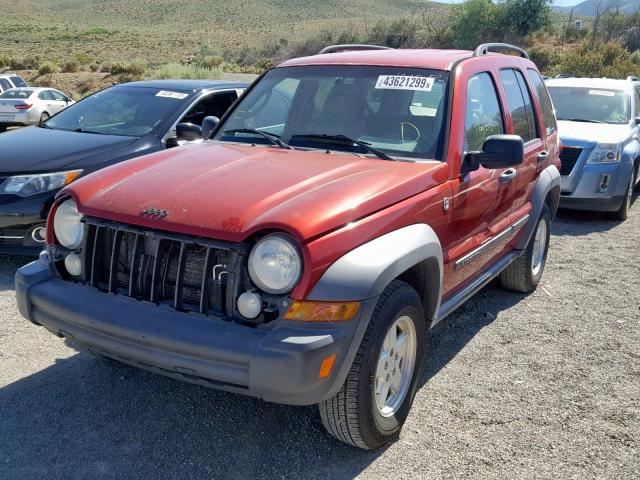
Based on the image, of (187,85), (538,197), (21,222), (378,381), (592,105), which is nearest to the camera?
(378,381)

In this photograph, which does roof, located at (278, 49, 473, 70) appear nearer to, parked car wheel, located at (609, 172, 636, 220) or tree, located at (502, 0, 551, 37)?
parked car wheel, located at (609, 172, 636, 220)

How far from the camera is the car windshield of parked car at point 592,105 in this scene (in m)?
9.01

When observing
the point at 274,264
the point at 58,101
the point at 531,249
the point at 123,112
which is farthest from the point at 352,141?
the point at 58,101

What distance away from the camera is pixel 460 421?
3547 mm

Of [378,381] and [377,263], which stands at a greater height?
[377,263]

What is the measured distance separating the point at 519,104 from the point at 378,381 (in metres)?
2.70

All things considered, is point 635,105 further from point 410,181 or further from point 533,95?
point 410,181

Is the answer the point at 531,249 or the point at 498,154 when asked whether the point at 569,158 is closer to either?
the point at 531,249

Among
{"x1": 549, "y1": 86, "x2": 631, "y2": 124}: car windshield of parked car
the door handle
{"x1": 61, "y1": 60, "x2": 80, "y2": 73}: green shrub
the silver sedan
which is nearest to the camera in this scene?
the door handle

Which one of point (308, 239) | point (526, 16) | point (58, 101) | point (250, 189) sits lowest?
point (58, 101)

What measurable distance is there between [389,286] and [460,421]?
0.98m

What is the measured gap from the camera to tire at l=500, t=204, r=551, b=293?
5.32 metres

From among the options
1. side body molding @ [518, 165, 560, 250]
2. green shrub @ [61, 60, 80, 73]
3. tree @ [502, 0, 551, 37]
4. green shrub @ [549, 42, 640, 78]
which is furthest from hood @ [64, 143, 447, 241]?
tree @ [502, 0, 551, 37]

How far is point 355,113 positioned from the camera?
4.01 meters
